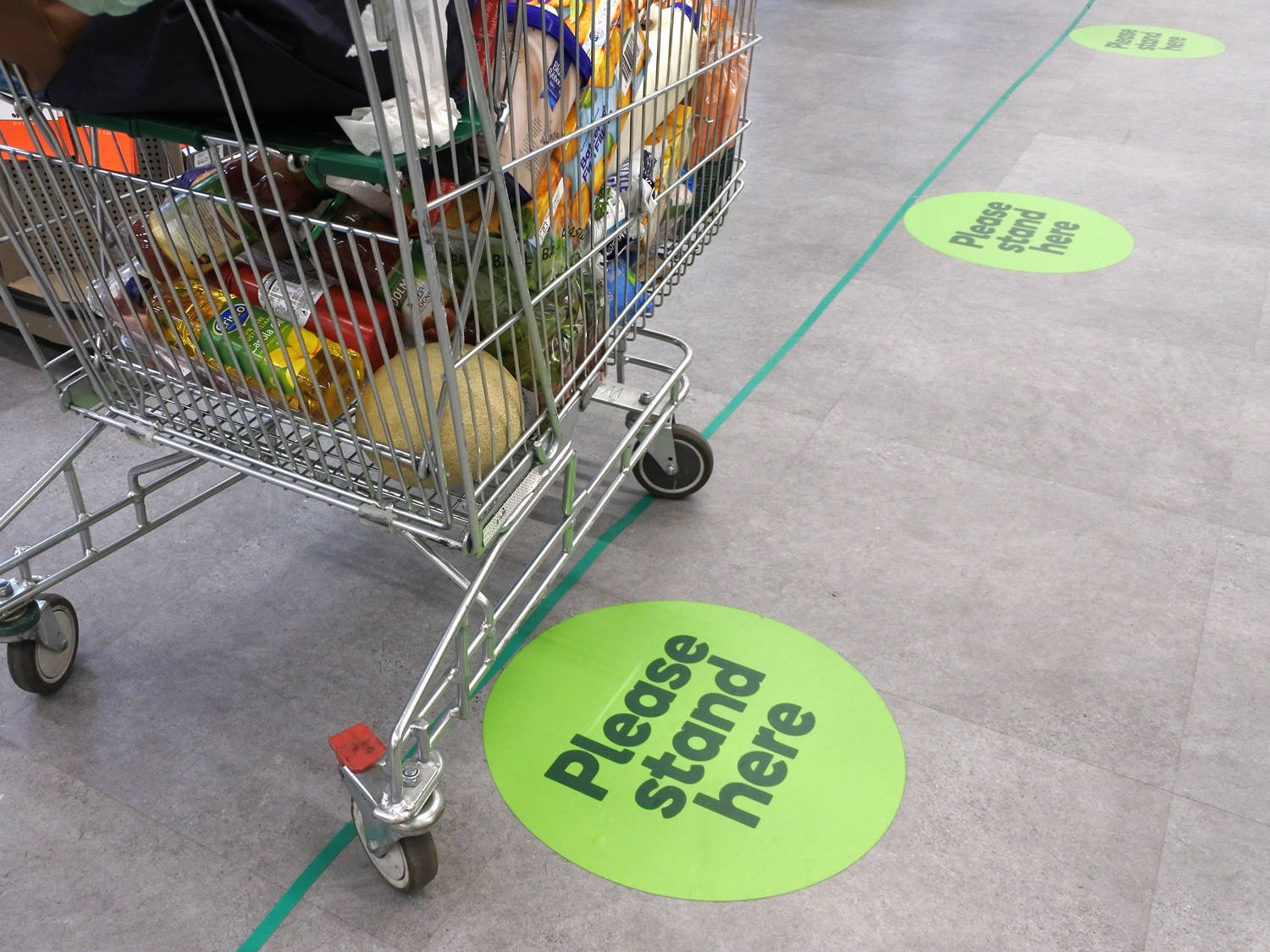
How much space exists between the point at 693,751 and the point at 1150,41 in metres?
6.41

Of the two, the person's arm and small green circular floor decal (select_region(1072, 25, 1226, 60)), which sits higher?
the person's arm

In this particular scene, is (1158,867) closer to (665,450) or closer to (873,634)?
(873,634)

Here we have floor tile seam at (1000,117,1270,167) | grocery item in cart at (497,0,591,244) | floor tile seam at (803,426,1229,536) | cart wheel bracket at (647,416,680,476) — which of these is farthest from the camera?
floor tile seam at (1000,117,1270,167)

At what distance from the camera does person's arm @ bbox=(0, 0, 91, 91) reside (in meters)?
1.27

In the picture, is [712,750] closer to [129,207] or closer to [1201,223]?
[129,207]

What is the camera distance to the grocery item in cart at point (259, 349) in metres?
1.48

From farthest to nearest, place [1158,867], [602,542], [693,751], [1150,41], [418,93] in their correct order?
[1150,41] → [602,542] → [693,751] → [1158,867] → [418,93]

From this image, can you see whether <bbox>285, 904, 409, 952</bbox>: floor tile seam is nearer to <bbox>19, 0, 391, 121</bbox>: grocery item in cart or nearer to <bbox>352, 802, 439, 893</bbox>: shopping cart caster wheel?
<bbox>352, 802, 439, 893</bbox>: shopping cart caster wheel

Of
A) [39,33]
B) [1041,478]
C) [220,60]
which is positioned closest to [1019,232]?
[1041,478]

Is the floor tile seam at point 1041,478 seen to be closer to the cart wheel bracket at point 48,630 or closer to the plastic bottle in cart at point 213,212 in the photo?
the plastic bottle in cart at point 213,212

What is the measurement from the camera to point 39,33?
1.30m

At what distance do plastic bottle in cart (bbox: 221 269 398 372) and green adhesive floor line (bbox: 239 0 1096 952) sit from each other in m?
0.59

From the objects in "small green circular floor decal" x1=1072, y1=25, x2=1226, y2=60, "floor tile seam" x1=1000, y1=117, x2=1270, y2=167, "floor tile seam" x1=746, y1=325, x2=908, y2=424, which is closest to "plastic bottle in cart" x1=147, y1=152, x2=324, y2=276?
"floor tile seam" x1=746, y1=325, x2=908, y2=424

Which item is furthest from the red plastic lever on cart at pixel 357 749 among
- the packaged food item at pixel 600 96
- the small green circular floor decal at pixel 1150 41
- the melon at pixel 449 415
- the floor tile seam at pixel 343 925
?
the small green circular floor decal at pixel 1150 41
